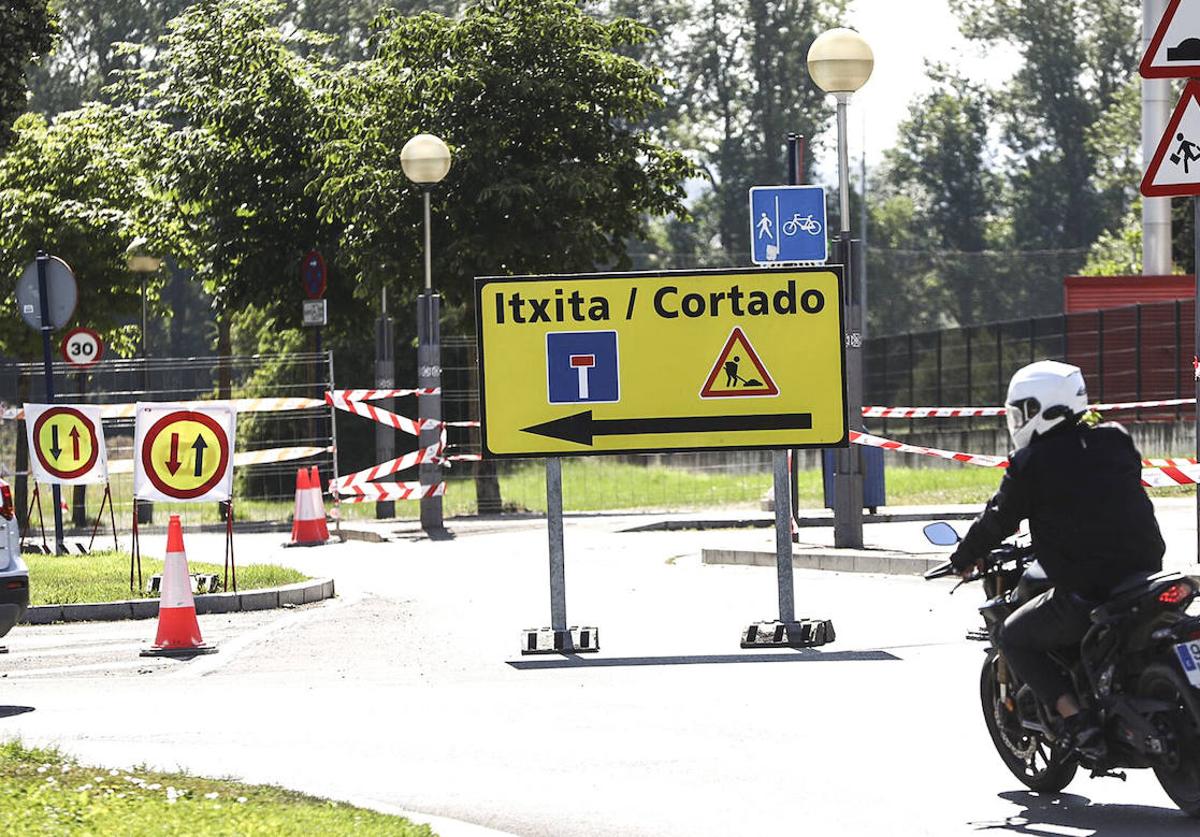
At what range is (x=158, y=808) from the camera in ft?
24.0

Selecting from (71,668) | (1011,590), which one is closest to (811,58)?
(71,668)

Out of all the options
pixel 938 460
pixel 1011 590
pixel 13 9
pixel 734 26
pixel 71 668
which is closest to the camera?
pixel 1011 590

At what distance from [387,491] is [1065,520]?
17.4 m

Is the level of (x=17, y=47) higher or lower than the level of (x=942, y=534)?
higher

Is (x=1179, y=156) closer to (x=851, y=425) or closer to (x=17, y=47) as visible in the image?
(x=851, y=425)

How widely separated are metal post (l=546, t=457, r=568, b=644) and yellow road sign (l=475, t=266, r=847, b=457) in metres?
0.19

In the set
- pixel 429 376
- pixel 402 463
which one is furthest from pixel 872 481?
pixel 402 463

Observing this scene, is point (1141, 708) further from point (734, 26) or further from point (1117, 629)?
point (734, 26)

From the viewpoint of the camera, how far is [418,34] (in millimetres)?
29844

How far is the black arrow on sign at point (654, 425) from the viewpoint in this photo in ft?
43.1

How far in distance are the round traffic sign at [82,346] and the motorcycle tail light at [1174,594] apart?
23017 millimetres

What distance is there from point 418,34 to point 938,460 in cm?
1852

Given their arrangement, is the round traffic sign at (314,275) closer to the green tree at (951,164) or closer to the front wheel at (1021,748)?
the front wheel at (1021,748)

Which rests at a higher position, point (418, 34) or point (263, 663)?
point (418, 34)
